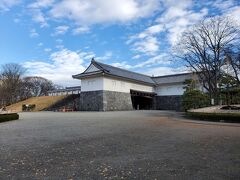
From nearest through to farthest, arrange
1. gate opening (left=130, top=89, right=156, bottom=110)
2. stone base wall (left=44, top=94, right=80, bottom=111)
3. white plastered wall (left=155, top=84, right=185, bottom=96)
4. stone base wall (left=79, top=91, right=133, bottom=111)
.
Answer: stone base wall (left=79, top=91, right=133, bottom=111) < stone base wall (left=44, top=94, right=80, bottom=111) < white plastered wall (left=155, top=84, right=185, bottom=96) < gate opening (left=130, top=89, right=156, bottom=110)

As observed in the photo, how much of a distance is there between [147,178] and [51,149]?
335cm

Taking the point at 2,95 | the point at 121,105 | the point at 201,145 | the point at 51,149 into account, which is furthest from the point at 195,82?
the point at 2,95

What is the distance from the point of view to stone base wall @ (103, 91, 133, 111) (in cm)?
3053

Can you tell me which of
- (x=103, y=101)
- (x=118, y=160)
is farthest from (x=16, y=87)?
(x=118, y=160)

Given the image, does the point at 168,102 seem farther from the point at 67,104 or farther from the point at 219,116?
the point at 219,116

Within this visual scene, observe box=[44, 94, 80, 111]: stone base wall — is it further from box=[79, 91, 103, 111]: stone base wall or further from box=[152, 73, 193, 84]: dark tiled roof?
box=[152, 73, 193, 84]: dark tiled roof

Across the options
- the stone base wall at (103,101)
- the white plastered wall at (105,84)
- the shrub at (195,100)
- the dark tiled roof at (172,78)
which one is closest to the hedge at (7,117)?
the stone base wall at (103,101)

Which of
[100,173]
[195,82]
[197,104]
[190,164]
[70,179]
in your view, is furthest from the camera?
[195,82]

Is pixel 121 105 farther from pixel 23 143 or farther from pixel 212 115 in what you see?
pixel 23 143

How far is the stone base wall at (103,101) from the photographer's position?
30.3 meters

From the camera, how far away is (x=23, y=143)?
7219 millimetres

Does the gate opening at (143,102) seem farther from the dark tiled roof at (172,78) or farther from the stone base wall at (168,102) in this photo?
the dark tiled roof at (172,78)

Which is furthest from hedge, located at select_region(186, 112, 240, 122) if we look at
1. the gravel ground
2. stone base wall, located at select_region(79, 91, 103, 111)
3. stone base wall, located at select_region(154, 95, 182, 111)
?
stone base wall, located at select_region(154, 95, 182, 111)

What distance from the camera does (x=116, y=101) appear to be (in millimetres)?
32219
